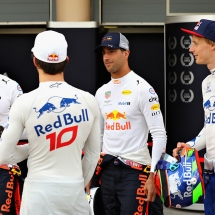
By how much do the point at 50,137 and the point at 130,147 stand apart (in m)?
1.64

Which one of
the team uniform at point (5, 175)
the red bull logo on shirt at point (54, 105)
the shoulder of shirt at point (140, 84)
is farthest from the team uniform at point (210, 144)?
the team uniform at point (5, 175)

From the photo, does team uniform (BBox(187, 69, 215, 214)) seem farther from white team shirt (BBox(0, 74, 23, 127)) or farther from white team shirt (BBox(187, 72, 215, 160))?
white team shirt (BBox(0, 74, 23, 127))

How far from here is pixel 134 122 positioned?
5.62 metres

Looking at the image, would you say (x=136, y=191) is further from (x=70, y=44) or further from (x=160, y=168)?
(x=70, y=44)

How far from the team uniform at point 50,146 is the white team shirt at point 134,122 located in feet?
4.71

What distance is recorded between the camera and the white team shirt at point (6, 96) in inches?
234

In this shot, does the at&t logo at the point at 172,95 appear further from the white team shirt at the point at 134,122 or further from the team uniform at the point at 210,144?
the team uniform at the point at 210,144

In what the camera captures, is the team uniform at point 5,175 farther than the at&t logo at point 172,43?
No

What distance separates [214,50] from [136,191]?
1.34 metres

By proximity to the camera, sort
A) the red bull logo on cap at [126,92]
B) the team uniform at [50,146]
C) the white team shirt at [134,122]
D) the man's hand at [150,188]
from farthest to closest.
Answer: the red bull logo on cap at [126,92]
the white team shirt at [134,122]
the man's hand at [150,188]
the team uniform at [50,146]

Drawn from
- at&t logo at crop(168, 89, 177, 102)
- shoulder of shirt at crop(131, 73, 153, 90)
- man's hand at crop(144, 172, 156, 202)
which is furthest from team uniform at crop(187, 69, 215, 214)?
at&t logo at crop(168, 89, 177, 102)

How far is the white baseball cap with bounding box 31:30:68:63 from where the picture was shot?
4137mm

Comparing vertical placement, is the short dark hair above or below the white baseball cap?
below

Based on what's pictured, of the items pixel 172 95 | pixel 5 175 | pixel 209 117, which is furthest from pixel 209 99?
pixel 172 95
